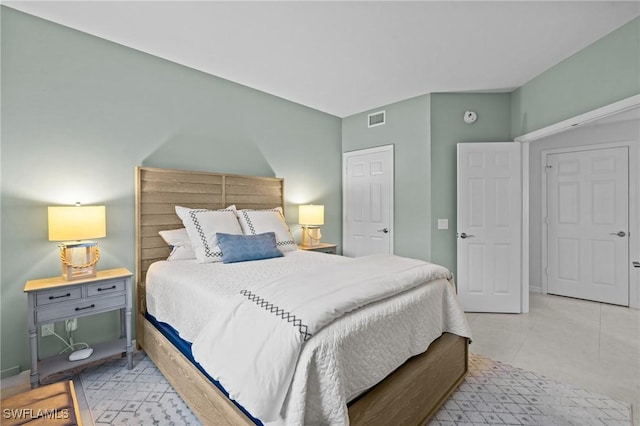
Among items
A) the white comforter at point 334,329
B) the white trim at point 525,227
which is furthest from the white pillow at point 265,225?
the white trim at point 525,227

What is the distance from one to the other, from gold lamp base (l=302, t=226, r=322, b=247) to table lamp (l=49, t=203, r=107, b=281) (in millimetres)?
2313

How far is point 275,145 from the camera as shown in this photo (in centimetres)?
386

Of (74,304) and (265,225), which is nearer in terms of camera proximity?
(74,304)

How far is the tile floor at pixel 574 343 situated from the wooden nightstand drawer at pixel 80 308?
297 cm

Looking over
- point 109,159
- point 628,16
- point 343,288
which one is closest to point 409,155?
point 628,16

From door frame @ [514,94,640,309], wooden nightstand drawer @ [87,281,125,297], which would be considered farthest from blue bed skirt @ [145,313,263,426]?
door frame @ [514,94,640,309]

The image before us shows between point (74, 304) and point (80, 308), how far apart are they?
0.05 metres

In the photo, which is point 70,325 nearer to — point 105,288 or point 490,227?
point 105,288

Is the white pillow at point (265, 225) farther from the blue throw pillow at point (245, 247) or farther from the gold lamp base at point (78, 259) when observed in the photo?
the gold lamp base at point (78, 259)

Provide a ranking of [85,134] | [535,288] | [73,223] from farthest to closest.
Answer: [535,288] < [85,134] < [73,223]

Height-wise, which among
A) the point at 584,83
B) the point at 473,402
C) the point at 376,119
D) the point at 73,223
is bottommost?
the point at 473,402

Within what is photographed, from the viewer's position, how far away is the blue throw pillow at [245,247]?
2473 millimetres

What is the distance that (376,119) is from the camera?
14.2ft

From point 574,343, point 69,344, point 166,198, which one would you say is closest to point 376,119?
point 166,198
